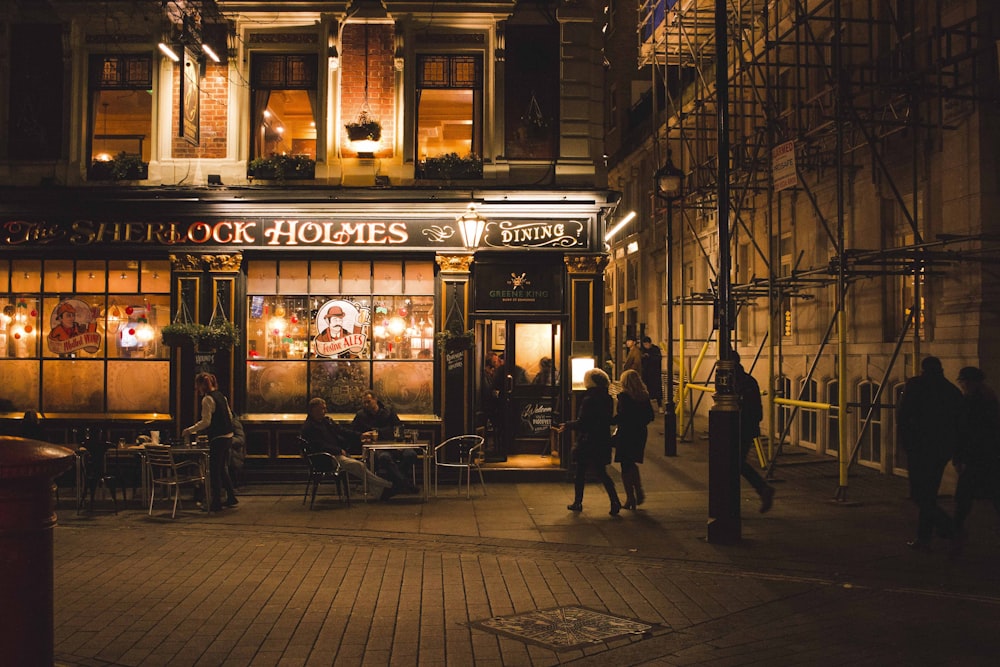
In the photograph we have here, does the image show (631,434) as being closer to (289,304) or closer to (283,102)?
(289,304)

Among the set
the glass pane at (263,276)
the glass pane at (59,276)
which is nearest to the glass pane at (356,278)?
the glass pane at (263,276)

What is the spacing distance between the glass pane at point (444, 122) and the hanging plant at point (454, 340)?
10.1 ft

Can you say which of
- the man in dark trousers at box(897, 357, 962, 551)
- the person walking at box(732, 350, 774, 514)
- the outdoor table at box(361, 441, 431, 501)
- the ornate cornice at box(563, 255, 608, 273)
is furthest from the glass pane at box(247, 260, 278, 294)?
the man in dark trousers at box(897, 357, 962, 551)

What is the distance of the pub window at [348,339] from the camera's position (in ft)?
50.6

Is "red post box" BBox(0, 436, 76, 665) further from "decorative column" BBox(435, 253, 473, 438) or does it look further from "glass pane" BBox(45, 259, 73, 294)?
"glass pane" BBox(45, 259, 73, 294)

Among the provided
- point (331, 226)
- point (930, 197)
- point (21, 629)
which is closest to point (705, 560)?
point (21, 629)

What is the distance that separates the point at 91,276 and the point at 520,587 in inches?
429

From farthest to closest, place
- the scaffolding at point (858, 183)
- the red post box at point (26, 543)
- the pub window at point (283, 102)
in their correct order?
the pub window at point (283, 102)
the scaffolding at point (858, 183)
the red post box at point (26, 543)

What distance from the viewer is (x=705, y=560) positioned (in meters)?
8.99

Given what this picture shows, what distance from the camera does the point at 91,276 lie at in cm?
1563

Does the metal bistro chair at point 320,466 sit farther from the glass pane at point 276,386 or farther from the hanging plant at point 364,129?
the hanging plant at point 364,129

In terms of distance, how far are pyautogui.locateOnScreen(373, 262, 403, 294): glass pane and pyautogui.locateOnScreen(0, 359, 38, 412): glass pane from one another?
6.05 metres

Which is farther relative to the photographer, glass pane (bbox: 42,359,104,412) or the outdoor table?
glass pane (bbox: 42,359,104,412)

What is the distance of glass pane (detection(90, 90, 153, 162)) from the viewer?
15.8 m
